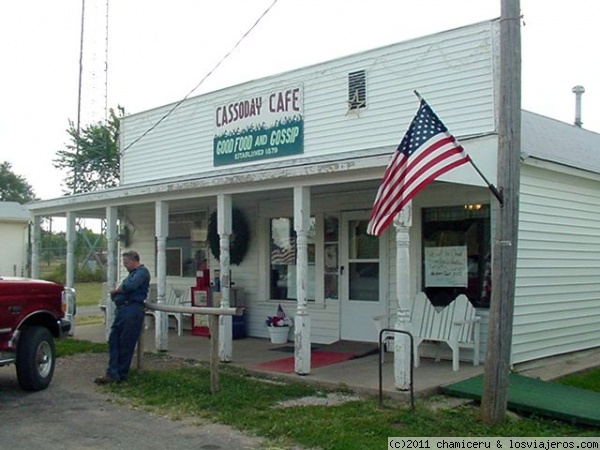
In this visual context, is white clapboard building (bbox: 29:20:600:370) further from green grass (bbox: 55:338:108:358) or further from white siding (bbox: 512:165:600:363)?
green grass (bbox: 55:338:108:358)

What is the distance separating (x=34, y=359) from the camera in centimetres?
873

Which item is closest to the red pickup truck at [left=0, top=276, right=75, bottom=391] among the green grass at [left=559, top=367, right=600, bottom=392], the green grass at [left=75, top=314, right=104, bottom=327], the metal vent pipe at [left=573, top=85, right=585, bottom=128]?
the green grass at [left=559, top=367, right=600, bottom=392]

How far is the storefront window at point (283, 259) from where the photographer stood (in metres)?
13.1

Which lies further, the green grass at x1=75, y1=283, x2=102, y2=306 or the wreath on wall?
the green grass at x1=75, y1=283, x2=102, y2=306

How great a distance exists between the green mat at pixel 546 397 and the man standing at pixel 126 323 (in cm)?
414

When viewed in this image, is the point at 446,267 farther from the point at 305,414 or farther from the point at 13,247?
the point at 13,247

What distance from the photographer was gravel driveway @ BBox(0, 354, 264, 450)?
6492 millimetres

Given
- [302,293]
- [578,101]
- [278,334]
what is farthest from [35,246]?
[578,101]

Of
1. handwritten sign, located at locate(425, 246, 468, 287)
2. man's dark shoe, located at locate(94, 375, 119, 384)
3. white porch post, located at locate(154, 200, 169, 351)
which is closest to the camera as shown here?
man's dark shoe, located at locate(94, 375, 119, 384)

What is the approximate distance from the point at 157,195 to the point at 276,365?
3.84 metres

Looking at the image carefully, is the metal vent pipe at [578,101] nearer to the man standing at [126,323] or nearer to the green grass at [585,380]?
the green grass at [585,380]

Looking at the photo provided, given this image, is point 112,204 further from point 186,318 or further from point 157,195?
point 186,318

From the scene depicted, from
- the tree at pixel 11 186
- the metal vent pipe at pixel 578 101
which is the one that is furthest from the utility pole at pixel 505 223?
the tree at pixel 11 186

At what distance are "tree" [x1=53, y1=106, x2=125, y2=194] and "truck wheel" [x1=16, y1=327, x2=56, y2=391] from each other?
2784 centimetres
